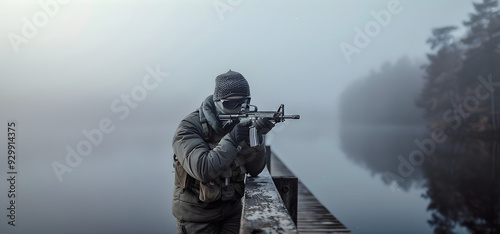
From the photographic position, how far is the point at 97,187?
3044cm

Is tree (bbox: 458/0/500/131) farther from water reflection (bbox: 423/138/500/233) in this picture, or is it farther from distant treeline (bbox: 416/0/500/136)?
water reflection (bbox: 423/138/500/233)

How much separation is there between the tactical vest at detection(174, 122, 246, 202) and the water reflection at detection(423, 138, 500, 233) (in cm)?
2209

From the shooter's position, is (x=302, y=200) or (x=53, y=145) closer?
(x=302, y=200)

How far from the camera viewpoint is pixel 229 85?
293cm

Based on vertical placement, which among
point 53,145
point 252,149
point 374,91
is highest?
point 374,91

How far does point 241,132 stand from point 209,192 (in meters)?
0.54

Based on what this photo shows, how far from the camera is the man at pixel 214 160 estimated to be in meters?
2.59

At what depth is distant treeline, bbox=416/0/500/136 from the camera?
120 feet

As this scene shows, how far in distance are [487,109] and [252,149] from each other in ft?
141

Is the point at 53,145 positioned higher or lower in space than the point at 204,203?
lower

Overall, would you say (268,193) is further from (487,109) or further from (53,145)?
(53,145)

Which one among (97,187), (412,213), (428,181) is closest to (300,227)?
(412,213)

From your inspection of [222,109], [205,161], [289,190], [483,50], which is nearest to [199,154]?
[205,161]
